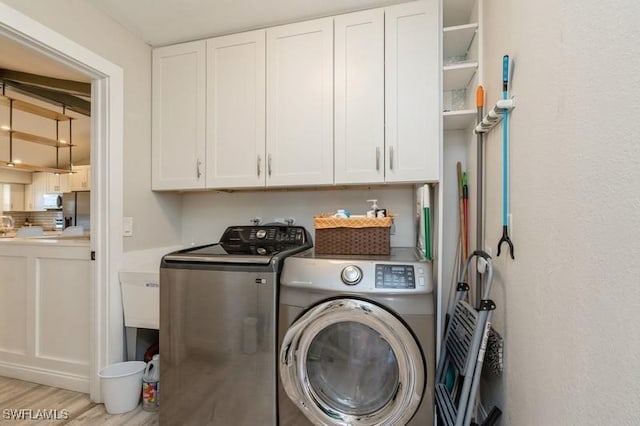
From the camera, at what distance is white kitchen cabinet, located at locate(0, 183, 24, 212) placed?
6.10 metres

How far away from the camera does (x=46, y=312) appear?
2131mm

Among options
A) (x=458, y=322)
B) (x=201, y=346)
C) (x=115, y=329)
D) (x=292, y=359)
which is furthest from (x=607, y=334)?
(x=115, y=329)

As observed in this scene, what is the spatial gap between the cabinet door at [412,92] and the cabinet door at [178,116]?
1283mm

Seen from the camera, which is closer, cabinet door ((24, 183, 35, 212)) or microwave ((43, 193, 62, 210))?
microwave ((43, 193, 62, 210))

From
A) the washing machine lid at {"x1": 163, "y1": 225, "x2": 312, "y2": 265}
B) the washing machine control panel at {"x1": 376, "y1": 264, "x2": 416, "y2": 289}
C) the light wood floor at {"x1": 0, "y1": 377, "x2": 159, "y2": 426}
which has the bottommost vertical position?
the light wood floor at {"x1": 0, "y1": 377, "x2": 159, "y2": 426}

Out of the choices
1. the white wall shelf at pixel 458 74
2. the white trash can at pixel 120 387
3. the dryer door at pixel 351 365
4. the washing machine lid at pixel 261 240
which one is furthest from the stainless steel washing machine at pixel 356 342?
the white wall shelf at pixel 458 74

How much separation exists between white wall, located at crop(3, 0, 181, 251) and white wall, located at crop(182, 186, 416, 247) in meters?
0.19

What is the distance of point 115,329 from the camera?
196 centimetres

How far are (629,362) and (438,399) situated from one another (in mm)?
869

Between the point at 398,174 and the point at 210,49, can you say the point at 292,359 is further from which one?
the point at 210,49

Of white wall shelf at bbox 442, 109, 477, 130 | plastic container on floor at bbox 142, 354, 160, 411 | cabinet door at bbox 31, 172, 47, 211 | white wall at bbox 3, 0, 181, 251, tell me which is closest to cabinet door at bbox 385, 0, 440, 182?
white wall shelf at bbox 442, 109, 477, 130

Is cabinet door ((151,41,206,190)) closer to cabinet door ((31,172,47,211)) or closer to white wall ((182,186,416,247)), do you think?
white wall ((182,186,416,247))

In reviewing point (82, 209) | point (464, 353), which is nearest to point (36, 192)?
point (82, 209)

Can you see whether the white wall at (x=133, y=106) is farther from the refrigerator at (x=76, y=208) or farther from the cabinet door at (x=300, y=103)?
the refrigerator at (x=76, y=208)
